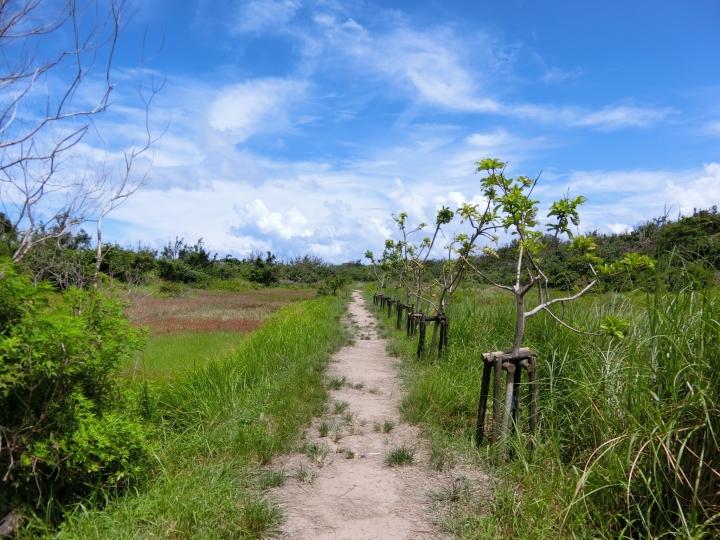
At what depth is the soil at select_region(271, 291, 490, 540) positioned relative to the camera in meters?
3.03

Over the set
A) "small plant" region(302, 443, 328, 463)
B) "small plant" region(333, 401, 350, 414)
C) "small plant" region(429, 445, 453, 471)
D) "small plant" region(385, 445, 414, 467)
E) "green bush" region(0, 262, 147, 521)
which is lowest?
"small plant" region(302, 443, 328, 463)

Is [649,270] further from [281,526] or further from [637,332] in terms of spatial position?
[281,526]

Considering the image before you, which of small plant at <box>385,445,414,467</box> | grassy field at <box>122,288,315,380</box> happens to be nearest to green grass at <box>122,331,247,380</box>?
grassy field at <box>122,288,315,380</box>

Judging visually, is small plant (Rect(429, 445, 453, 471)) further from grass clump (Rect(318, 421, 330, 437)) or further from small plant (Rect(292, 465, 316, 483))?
grass clump (Rect(318, 421, 330, 437))

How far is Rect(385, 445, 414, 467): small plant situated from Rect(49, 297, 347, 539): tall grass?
964 millimetres

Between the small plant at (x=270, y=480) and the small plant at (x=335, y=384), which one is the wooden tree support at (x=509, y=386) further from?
the small plant at (x=335, y=384)

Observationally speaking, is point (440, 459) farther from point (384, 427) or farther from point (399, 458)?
point (384, 427)

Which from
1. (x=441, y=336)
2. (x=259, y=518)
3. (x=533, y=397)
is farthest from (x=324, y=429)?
(x=441, y=336)

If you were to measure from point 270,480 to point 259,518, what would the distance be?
1.95ft

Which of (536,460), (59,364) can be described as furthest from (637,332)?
(59,364)

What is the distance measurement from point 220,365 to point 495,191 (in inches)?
170

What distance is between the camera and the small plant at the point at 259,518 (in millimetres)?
2896

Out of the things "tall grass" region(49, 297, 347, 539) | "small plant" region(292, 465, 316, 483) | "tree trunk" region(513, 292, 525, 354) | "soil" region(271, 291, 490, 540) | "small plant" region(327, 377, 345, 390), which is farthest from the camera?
"small plant" region(327, 377, 345, 390)

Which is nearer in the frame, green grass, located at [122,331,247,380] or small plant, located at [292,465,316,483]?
small plant, located at [292,465,316,483]
